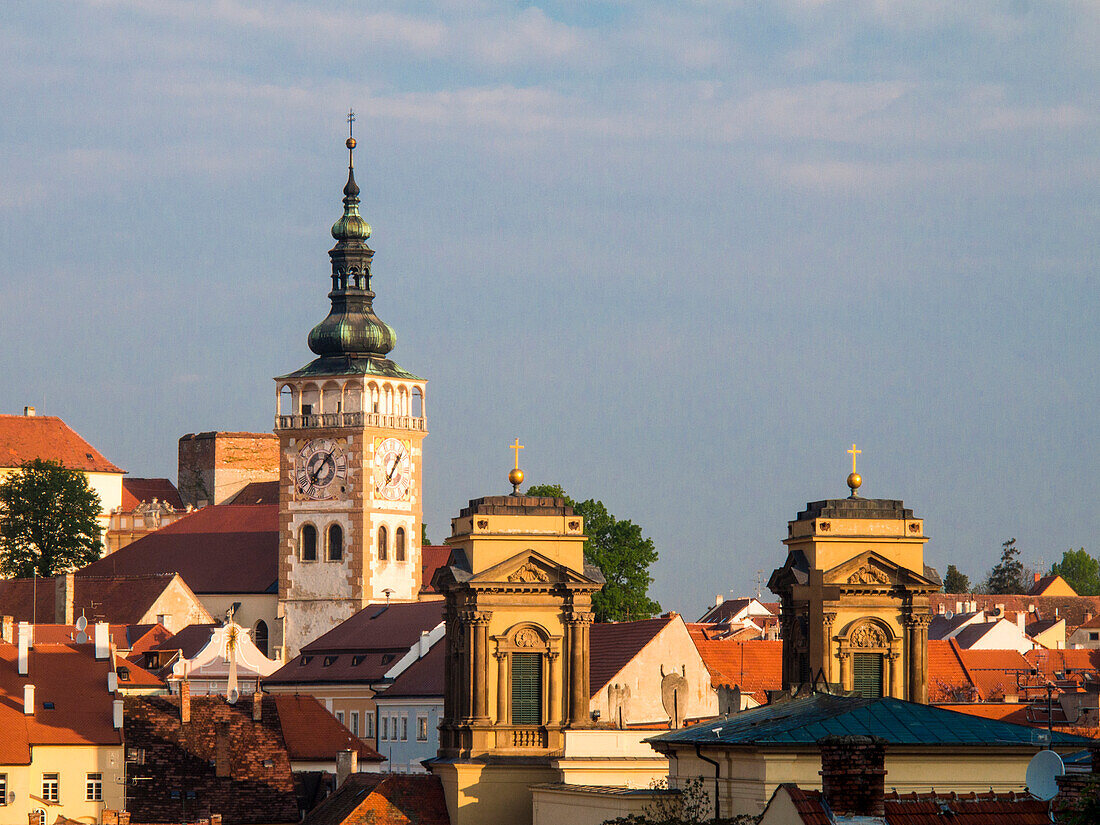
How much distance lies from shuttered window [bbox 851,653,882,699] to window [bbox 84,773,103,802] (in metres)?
29.5

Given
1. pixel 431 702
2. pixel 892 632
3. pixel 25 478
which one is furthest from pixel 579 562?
pixel 25 478

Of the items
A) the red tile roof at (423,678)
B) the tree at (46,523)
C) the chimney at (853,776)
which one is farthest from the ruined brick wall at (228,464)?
the chimney at (853,776)

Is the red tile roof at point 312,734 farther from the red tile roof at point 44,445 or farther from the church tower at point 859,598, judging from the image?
the red tile roof at point 44,445

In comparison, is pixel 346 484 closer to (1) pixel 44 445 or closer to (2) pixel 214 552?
(2) pixel 214 552

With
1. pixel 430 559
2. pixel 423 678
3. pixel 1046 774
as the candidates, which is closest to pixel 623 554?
pixel 430 559

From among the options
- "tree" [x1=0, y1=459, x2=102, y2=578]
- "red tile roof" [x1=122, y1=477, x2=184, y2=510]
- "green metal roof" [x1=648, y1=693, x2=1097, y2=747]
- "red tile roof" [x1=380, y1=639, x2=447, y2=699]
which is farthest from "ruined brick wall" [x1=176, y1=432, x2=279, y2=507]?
"green metal roof" [x1=648, y1=693, x2=1097, y2=747]

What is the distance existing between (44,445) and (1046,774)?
125m

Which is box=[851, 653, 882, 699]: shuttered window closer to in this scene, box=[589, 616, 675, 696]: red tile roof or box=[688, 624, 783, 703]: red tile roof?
box=[589, 616, 675, 696]: red tile roof

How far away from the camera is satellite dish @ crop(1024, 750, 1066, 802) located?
80.5 ft

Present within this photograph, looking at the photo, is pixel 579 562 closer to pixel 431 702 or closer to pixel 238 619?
pixel 431 702

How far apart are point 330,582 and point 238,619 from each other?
20.4ft

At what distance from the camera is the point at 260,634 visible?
114 m

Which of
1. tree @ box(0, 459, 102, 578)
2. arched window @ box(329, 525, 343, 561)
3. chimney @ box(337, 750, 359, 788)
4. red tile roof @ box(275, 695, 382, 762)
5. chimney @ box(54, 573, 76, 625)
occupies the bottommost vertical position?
chimney @ box(337, 750, 359, 788)

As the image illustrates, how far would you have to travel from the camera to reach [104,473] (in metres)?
144
